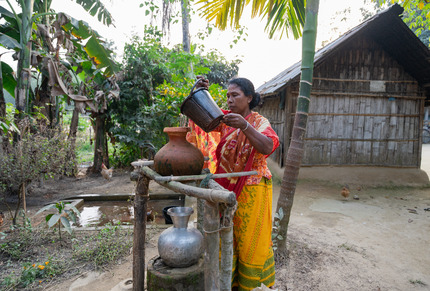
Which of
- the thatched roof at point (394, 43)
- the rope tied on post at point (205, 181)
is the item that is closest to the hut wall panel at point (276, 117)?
Result: the thatched roof at point (394, 43)

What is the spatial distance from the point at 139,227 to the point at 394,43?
24.0 ft

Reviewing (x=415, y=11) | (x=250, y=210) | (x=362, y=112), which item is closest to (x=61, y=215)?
(x=250, y=210)

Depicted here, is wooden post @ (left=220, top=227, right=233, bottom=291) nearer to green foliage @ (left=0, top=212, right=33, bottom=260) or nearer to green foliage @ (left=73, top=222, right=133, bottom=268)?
green foliage @ (left=73, top=222, right=133, bottom=268)

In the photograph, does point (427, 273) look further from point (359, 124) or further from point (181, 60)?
point (181, 60)

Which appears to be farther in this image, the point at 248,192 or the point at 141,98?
the point at 141,98

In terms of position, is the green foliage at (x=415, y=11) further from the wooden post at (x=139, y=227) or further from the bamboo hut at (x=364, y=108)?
the wooden post at (x=139, y=227)

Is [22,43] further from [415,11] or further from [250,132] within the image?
[415,11]

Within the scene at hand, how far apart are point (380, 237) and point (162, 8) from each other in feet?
29.4

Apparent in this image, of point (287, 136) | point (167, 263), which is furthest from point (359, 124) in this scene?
point (167, 263)

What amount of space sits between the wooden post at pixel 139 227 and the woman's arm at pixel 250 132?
824mm

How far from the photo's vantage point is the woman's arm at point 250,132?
1491 millimetres

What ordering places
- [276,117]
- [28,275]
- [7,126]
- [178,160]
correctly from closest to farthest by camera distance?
[178,160]
[28,275]
[7,126]
[276,117]

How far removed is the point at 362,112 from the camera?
272 inches

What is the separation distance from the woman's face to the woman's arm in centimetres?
32
